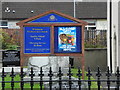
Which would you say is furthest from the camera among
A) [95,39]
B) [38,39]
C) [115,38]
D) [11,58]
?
[95,39]

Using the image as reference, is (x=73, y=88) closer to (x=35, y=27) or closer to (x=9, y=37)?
(x=35, y=27)

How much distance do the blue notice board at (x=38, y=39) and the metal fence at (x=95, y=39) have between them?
840cm

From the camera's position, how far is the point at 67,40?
10.5 m

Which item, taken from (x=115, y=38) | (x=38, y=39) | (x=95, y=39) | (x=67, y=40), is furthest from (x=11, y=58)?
(x=67, y=40)

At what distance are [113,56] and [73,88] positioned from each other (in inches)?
233

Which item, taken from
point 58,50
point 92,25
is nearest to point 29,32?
point 58,50

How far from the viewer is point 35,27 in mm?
10383

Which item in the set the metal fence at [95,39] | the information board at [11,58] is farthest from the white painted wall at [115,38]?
the information board at [11,58]

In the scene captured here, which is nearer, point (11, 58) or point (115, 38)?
point (115, 38)

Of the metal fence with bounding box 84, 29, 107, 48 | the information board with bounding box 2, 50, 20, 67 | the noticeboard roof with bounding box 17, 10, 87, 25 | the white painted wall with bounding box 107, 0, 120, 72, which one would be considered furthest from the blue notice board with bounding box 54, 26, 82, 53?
the metal fence with bounding box 84, 29, 107, 48

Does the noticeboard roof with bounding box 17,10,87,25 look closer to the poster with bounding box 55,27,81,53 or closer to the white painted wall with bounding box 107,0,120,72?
the poster with bounding box 55,27,81,53

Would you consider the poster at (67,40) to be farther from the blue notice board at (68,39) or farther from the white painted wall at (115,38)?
the white painted wall at (115,38)

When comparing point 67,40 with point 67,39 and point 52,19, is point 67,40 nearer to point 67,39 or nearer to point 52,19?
point 67,39

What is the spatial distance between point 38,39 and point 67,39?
988 mm
